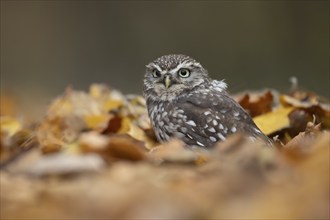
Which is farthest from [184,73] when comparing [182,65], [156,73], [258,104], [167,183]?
[167,183]

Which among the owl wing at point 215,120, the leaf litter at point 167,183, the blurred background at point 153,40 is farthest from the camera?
the blurred background at point 153,40

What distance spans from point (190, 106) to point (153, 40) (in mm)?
7809

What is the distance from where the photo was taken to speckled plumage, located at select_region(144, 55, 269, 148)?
162 inches

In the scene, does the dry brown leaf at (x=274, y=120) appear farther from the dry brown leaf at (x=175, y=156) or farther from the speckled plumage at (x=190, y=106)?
the dry brown leaf at (x=175, y=156)

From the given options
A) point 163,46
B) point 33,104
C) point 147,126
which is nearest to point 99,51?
point 163,46

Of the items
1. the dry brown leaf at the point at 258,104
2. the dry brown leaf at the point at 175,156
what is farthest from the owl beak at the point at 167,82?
the dry brown leaf at the point at 175,156

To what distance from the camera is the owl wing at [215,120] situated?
4.07 m

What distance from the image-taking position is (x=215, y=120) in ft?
13.7

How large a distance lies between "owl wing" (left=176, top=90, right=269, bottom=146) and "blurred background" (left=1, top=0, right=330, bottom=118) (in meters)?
6.13

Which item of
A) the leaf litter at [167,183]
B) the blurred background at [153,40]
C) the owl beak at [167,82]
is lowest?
the leaf litter at [167,183]

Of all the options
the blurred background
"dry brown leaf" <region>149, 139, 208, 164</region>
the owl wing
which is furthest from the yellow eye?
the blurred background

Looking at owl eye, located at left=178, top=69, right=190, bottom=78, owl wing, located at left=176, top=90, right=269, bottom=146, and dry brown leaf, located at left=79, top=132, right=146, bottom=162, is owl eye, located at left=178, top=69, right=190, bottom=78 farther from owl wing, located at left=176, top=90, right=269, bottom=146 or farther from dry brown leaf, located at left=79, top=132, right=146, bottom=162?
dry brown leaf, located at left=79, top=132, right=146, bottom=162

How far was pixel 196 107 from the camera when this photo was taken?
443 cm

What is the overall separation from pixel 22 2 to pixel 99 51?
4.56ft
